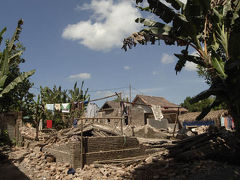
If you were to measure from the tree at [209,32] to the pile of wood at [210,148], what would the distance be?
54.9 inches

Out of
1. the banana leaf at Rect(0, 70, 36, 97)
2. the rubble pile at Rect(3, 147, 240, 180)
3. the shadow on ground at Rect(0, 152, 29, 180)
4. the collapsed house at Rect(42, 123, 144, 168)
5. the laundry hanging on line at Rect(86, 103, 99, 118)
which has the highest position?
the banana leaf at Rect(0, 70, 36, 97)

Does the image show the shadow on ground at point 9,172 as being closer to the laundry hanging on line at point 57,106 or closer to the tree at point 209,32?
the laundry hanging on line at point 57,106

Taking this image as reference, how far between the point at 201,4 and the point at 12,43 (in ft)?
29.6

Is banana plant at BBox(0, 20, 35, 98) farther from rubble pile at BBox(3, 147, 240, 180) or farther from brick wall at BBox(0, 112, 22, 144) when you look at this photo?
rubble pile at BBox(3, 147, 240, 180)

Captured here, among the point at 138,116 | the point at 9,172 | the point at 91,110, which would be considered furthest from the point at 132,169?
the point at 138,116

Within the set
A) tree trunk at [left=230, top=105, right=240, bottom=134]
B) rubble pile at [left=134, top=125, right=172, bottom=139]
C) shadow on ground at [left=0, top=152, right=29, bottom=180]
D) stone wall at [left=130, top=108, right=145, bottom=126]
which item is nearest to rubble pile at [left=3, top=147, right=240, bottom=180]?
shadow on ground at [left=0, top=152, right=29, bottom=180]

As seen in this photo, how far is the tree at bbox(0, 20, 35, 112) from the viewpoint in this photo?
1041cm

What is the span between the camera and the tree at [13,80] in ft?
34.2

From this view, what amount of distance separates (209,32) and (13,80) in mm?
9077

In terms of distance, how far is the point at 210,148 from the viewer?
8047 millimetres

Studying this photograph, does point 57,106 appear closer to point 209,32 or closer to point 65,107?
point 65,107

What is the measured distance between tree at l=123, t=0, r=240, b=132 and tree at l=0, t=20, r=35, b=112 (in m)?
6.49

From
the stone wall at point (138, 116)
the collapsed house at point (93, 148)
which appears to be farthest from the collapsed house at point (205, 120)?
the collapsed house at point (93, 148)

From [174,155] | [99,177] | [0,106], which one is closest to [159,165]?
[174,155]
